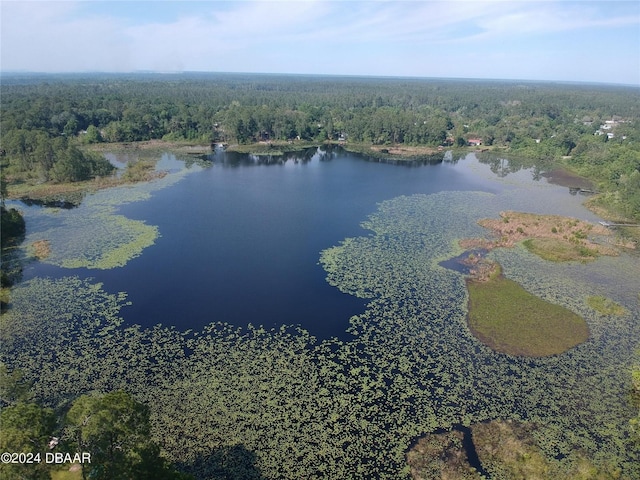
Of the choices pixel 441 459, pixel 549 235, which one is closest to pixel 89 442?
pixel 441 459

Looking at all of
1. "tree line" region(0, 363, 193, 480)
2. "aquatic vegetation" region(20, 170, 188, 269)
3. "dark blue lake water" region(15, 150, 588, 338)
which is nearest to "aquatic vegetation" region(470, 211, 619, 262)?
"dark blue lake water" region(15, 150, 588, 338)

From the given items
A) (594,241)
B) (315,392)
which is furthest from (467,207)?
(315,392)

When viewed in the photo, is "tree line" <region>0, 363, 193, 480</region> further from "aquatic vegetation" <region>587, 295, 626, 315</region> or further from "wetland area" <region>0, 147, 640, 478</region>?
"aquatic vegetation" <region>587, 295, 626, 315</region>

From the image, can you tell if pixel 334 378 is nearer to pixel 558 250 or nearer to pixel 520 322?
pixel 520 322

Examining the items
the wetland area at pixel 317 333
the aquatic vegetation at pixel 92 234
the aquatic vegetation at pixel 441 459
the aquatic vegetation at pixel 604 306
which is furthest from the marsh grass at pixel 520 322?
the aquatic vegetation at pixel 92 234

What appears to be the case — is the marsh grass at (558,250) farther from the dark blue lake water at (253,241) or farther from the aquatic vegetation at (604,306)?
the dark blue lake water at (253,241)

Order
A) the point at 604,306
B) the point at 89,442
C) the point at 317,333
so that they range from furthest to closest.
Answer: the point at 604,306
the point at 317,333
the point at 89,442
